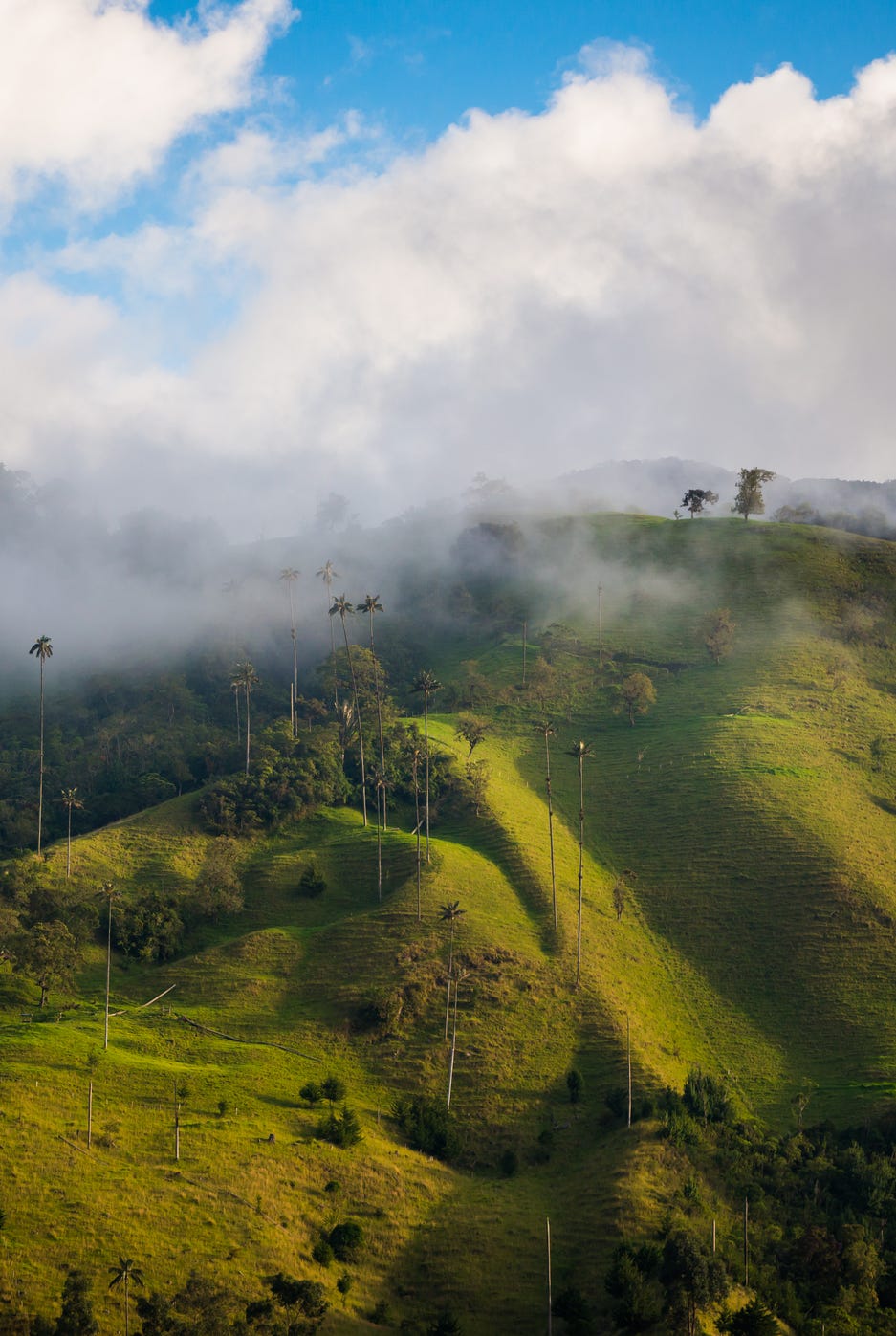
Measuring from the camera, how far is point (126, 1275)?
53219mm

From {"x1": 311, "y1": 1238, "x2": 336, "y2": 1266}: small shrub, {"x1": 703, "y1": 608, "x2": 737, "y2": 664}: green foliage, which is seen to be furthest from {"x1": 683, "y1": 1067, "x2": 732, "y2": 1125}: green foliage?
{"x1": 703, "y1": 608, "x2": 737, "y2": 664}: green foliage

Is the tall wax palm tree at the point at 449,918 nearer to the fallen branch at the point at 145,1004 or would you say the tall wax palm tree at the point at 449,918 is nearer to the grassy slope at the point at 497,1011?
the grassy slope at the point at 497,1011

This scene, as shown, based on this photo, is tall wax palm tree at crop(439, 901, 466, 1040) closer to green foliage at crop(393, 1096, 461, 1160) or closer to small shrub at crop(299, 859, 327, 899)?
green foliage at crop(393, 1096, 461, 1160)

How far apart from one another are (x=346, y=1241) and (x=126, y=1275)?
16.2 metres

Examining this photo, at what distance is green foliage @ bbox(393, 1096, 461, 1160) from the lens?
7775cm

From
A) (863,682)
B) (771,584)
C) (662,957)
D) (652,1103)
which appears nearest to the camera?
(652,1103)

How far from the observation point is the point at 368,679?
166 m

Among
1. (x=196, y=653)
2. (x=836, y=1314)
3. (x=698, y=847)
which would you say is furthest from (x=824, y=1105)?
(x=196, y=653)

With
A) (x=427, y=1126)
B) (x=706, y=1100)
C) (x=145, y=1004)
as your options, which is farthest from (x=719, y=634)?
(x=145, y=1004)

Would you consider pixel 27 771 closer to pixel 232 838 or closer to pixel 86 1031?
pixel 232 838

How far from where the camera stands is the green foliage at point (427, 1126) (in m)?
77.8

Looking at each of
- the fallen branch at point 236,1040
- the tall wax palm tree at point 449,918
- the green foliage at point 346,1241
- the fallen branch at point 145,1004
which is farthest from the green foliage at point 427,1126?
the fallen branch at point 145,1004

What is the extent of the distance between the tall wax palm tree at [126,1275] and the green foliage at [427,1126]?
26044 mm

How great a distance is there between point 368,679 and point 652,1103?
95.1 metres
